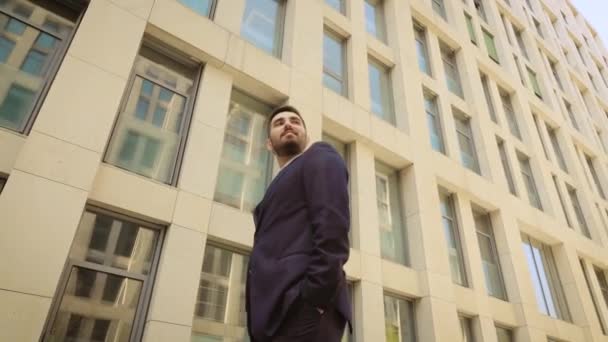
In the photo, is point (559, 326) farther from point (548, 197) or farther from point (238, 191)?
point (238, 191)

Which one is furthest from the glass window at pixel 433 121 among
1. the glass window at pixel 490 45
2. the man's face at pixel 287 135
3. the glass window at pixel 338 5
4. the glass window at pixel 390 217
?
the man's face at pixel 287 135

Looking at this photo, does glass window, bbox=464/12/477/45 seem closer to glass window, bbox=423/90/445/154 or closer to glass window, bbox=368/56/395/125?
glass window, bbox=423/90/445/154

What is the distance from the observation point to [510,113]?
16141mm

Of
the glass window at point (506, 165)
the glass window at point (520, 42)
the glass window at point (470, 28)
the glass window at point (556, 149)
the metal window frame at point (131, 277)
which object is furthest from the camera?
the glass window at point (520, 42)

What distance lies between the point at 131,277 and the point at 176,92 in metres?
3.18

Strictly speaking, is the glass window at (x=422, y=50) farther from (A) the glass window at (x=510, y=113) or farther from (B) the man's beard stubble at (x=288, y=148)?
(B) the man's beard stubble at (x=288, y=148)

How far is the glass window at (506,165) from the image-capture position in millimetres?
13188

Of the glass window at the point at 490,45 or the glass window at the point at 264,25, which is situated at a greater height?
the glass window at the point at 490,45

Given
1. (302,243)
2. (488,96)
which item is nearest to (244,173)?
(302,243)

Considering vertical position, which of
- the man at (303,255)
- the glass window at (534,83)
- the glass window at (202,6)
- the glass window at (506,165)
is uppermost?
the glass window at (534,83)

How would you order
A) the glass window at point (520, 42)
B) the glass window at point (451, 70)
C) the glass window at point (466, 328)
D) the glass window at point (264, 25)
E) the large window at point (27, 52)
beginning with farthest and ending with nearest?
the glass window at point (520, 42) → the glass window at point (451, 70) → the glass window at point (466, 328) → the glass window at point (264, 25) → the large window at point (27, 52)

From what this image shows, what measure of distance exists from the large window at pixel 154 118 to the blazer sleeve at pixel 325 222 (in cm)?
444

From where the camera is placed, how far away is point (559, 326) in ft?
36.5

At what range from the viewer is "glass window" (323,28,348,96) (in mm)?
9755
